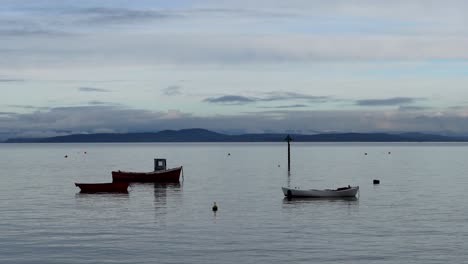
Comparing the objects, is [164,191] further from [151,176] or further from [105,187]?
[151,176]

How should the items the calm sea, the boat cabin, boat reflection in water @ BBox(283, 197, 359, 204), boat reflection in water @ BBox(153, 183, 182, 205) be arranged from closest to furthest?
1. the calm sea
2. boat reflection in water @ BBox(283, 197, 359, 204)
3. boat reflection in water @ BBox(153, 183, 182, 205)
4. the boat cabin

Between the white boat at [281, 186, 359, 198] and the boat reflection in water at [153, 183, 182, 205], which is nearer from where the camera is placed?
the white boat at [281, 186, 359, 198]

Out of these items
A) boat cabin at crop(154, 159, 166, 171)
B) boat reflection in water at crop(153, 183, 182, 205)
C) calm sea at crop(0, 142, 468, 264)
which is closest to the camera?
calm sea at crop(0, 142, 468, 264)

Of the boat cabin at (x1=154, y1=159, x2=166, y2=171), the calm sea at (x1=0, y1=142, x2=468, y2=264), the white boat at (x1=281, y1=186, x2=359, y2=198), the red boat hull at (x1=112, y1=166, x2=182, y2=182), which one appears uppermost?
the boat cabin at (x1=154, y1=159, x2=166, y2=171)

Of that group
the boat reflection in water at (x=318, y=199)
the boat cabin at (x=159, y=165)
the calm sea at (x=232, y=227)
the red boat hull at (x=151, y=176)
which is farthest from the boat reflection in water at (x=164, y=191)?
the boat reflection in water at (x=318, y=199)

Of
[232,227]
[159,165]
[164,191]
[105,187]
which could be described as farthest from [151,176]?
[232,227]

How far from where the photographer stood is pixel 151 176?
400ft

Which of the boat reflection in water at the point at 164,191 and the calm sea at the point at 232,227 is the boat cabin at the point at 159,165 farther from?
the calm sea at the point at 232,227

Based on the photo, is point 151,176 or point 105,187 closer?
point 105,187

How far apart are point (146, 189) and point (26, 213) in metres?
38.8

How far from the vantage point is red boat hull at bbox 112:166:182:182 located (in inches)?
4779

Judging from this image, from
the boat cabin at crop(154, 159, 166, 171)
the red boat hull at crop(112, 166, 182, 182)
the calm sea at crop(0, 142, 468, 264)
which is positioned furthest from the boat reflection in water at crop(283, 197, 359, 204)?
the boat cabin at crop(154, 159, 166, 171)

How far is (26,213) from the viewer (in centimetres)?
7044

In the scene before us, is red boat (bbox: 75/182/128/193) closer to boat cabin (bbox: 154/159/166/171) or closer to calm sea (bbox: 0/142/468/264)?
calm sea (bbox: 0/142/468/264)
